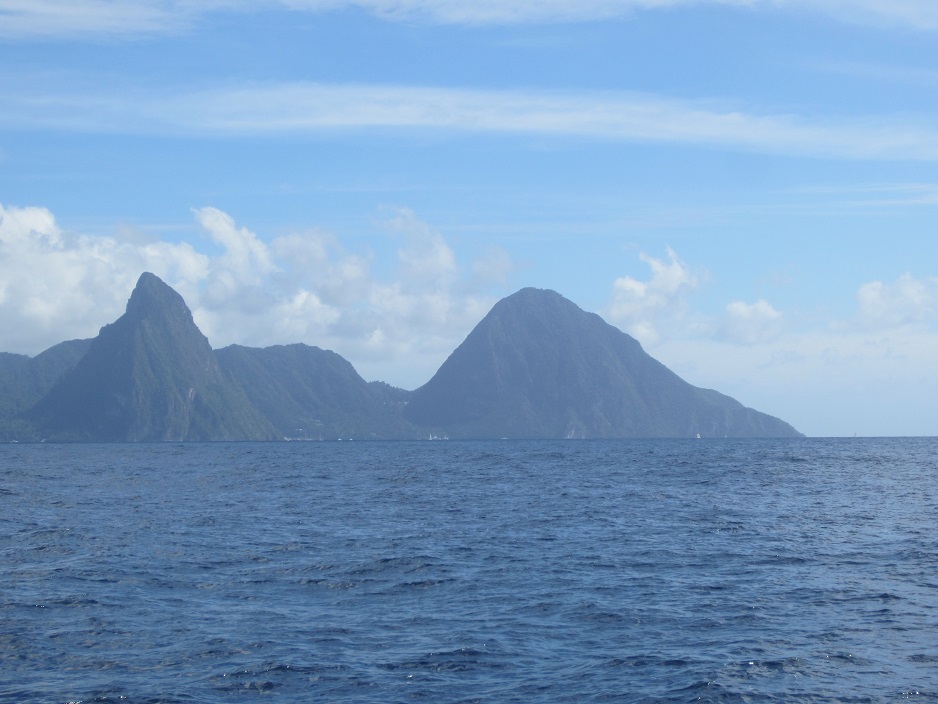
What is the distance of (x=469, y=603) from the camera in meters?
33.2

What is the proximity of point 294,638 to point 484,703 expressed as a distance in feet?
25.5

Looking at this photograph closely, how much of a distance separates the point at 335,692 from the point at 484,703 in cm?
359

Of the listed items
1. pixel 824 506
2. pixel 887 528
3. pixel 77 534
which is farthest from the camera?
pixel 824 506

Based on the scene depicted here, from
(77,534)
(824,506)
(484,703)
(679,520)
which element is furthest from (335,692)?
(824,506)

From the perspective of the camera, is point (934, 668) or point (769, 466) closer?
point (934, 668)

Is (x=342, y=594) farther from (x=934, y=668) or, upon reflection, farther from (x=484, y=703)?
(x=934, y=668)

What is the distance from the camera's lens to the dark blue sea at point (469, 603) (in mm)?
24453

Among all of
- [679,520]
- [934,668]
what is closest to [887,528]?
[679,520]

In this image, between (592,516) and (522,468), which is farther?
(522,468)

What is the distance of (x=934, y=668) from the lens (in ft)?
83.6

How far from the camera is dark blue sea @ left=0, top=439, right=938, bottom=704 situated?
A: 2445 cm

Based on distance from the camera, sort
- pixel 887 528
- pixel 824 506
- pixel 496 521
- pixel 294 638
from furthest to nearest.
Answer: pixel 824 506 < pixel 496 521 < pixel 887 528 < pixel 294 638

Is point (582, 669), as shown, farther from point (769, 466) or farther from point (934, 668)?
point (769, 466)

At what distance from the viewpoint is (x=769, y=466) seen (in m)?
121
